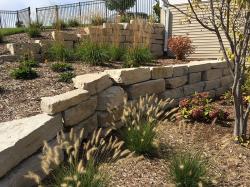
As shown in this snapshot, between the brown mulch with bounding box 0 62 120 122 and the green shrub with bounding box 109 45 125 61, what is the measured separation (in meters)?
1.17

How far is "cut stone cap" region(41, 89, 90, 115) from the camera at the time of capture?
441cm

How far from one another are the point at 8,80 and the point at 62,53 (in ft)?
7.38

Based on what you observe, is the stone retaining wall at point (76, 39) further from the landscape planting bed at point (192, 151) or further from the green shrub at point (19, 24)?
the green shrub at point (19, 24)

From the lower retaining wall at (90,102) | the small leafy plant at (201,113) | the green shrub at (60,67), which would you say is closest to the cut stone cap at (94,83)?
the lower retaining wall at (90,102)

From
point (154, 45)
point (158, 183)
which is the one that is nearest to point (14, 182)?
Result: point (158, 183)

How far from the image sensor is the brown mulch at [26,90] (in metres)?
5.54

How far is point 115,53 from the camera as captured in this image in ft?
30.9

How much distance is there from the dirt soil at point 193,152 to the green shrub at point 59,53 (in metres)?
3.85

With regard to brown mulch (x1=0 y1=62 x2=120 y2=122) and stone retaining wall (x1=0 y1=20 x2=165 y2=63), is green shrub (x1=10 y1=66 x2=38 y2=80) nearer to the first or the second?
brown mulch (x1=0 y1=62 x2=120 y2=122)

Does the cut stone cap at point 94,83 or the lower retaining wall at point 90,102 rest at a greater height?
the cut stone cap at point 94,83

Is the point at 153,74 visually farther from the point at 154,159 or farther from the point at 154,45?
the point at 154,45

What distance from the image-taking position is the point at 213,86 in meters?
8.59

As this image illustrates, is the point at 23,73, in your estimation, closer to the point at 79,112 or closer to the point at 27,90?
the point at 27,90

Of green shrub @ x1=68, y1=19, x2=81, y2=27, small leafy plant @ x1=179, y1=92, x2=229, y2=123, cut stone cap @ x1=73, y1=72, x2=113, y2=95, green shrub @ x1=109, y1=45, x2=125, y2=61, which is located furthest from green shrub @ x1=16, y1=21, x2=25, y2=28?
cut stone cap @ x1=73, y1=72, x2=113, y2=95
